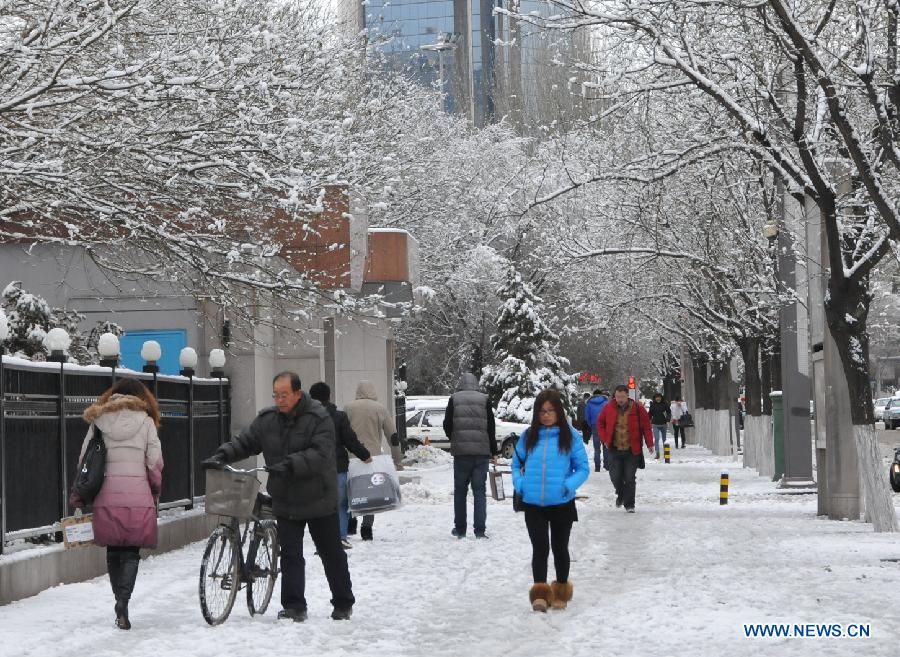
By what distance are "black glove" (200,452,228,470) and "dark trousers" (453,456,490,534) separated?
6997 mm

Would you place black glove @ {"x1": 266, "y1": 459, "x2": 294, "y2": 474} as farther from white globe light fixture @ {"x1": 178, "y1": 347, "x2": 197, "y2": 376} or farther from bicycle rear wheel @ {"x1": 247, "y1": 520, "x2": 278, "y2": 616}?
white globe light fixture @ {"x1": 178, "y1": 347, "x2": 197, "y2": 376}

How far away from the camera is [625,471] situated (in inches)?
838

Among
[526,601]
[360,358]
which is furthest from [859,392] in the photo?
[360,358]

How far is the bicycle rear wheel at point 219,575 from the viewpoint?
9711 mm

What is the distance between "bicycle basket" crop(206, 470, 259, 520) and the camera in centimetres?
989

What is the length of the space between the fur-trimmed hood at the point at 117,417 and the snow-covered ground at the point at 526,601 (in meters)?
1.27

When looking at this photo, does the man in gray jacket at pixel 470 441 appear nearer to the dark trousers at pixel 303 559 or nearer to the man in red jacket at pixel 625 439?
the man in red jacket at pixel 625 439

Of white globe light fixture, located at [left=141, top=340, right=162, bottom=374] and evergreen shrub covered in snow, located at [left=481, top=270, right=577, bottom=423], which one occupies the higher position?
evergreen shrub covered in snow, located at [left=481, top=270, right=577, bottom=423]

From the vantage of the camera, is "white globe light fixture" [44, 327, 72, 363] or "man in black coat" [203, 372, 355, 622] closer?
"man in black coat" [203, 372, 355, 622]

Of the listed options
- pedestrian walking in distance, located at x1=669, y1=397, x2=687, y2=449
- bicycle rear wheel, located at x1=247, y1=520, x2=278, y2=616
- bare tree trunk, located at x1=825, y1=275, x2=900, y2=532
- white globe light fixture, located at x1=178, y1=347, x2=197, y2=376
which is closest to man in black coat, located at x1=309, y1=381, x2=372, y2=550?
bicycle rear wheel, located at x1=247, y1=520, x2=278, y2=616

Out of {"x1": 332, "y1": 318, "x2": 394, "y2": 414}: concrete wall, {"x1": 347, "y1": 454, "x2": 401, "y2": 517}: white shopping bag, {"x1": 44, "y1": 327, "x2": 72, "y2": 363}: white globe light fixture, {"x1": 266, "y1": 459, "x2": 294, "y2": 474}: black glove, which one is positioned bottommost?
{"x1": 347, "y1": 454, "x2": 401, "y2": 517}: white shopping bag

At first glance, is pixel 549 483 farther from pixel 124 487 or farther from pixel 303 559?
pixel 124 487

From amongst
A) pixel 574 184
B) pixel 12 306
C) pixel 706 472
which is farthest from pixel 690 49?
pixel 706 472

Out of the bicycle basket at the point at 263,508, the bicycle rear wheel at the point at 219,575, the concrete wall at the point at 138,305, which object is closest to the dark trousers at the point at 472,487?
the concrete wall at the point at 138,305
